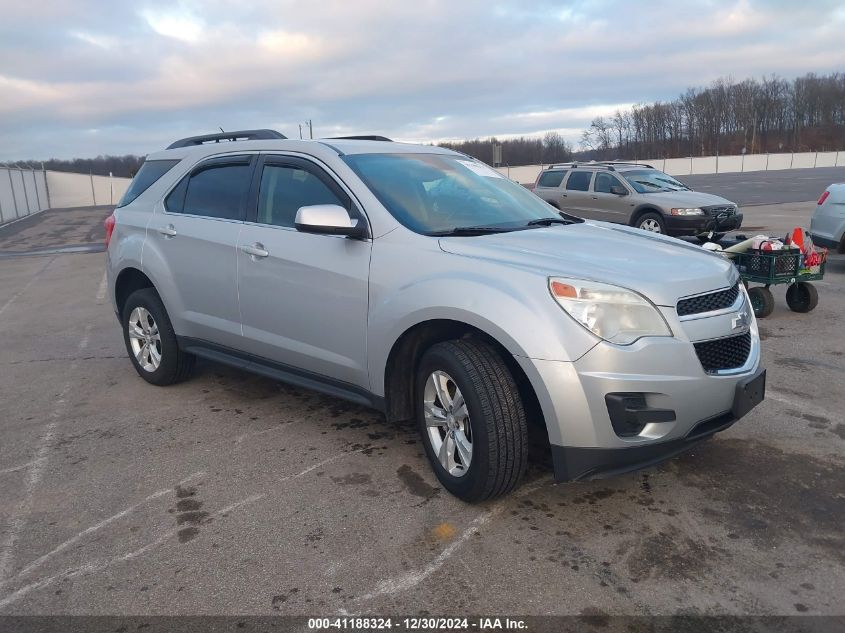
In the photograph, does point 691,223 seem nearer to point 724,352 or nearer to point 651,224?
point 651,224

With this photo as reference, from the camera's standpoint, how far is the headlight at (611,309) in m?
3.15

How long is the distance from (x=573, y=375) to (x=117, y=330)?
21.3 feet

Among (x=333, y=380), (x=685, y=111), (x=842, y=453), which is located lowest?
(x=842, y=453)

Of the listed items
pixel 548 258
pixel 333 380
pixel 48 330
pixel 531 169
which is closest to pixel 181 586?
pixel 333 380

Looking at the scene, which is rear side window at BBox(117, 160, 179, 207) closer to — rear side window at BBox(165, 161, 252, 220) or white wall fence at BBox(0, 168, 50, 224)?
rear side window at BBox(165, 161, 252, 220)

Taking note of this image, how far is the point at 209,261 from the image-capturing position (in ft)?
16.0

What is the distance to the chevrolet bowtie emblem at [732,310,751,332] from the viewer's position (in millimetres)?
3484

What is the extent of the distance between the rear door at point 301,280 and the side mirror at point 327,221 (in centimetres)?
11

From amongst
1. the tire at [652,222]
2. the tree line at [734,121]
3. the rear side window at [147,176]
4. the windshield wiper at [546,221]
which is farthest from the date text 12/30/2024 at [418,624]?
the tree line at [734,121]

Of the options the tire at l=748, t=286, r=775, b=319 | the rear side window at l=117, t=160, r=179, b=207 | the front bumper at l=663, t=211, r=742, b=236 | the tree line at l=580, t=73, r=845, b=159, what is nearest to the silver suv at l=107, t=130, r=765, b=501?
the rear side window at l=117, t=160, r=179, b=207

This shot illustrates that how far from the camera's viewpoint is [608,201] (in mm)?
14719

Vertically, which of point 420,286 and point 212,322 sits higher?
point 420,286

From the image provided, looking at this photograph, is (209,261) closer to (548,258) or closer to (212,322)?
(212,322)

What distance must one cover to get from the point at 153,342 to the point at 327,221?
255 cm
